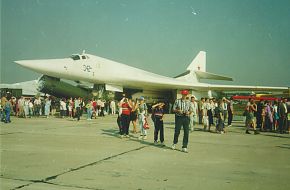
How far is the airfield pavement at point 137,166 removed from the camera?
4555 mm

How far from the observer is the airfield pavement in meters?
4.55

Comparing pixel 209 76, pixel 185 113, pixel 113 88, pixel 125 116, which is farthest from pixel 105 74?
pixel 209 76

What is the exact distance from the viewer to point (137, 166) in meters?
5.75

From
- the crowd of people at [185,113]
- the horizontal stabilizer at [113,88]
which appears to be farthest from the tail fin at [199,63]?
the crowd of people at [185,113]

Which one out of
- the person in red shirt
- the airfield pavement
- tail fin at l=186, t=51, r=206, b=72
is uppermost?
tail fin at l=186, t=51, r=206, b=72

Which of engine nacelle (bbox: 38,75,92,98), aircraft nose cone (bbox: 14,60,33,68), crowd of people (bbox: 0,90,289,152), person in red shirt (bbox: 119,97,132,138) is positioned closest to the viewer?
crowd of people (bbox: 0,90,289,152)

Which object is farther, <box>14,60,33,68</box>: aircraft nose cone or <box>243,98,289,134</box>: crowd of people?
<box>14,60,33,68</box>: aircraft nose cone

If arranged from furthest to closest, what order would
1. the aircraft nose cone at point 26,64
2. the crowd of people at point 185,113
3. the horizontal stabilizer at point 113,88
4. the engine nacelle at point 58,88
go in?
1. the horizontal stabilizer at point 113,88
2. the engine nacelle at point 58,88
3. the aircraft nose cone at point 26,64
4. the crowd of people at point 185,113

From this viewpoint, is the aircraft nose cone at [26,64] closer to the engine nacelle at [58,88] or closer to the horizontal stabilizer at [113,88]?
the engine nacelle at [58,88]

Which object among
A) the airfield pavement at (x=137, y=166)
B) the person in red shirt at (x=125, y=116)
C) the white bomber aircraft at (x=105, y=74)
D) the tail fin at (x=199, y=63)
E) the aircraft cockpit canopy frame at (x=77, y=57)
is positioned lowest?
the airfield pavement at (x=137, y=166)

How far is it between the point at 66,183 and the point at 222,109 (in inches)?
345

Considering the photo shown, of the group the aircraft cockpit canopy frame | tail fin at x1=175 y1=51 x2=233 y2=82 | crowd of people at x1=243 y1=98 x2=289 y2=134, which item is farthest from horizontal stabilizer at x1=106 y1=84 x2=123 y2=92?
tail fin at x1=175 y1=51 x2=233 y2=82

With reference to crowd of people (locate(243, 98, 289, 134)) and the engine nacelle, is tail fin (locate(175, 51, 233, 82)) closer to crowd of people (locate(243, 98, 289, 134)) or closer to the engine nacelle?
the engine nacelle

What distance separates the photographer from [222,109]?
1217 cm
